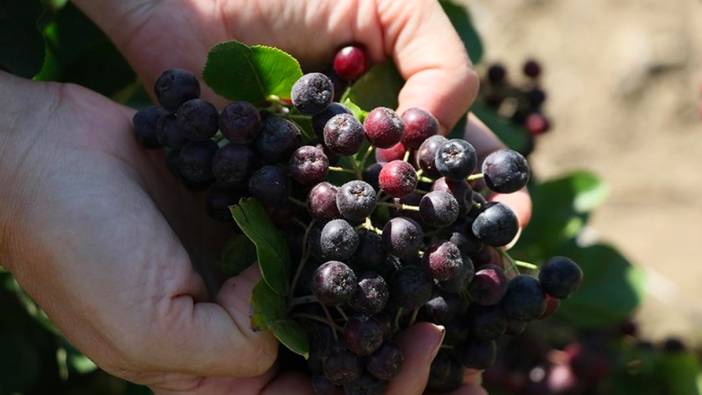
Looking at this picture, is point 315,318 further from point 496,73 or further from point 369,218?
point 496,73

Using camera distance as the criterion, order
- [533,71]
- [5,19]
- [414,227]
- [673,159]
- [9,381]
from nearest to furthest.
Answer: [414,227] < [5,19] < [9,381] < [533,71] < [673,159]

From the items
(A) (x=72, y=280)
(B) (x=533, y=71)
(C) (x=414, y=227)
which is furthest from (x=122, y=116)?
(B) (x=533, y=71)

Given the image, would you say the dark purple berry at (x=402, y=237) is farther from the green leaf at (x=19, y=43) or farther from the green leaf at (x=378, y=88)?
the green leaf at (x=19, y=43)

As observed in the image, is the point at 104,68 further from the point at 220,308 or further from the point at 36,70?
the point at 220,308

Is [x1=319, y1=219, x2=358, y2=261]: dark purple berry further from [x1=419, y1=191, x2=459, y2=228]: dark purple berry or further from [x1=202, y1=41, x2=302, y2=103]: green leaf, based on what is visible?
[x1=202, y1=41, x2=302, y2=103]: green leaf

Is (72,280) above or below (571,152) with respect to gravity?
above

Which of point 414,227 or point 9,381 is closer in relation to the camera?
point 414,227

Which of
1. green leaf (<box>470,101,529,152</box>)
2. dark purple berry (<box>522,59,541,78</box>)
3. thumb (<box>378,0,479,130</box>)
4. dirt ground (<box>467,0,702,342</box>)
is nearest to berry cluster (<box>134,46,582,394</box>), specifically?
thumb (<box>378,0,479,130</box>)
